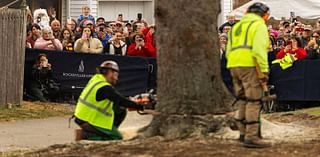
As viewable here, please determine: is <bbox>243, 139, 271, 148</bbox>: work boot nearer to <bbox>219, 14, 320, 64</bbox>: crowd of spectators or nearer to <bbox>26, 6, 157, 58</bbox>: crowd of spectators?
<bbox>219, 14, 320, 64</bbox>: crowd of spectators

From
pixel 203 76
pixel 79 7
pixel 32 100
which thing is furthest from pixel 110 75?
pixel 79 7

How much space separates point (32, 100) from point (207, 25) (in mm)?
8174

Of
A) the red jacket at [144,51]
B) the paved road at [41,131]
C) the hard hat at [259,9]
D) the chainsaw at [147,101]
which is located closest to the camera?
the hard hat at [259,9]

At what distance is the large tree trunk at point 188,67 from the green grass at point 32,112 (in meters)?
5.89

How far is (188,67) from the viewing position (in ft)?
36.5

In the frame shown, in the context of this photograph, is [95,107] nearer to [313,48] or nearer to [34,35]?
[313,48]

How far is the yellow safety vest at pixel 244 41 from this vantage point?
1053cm

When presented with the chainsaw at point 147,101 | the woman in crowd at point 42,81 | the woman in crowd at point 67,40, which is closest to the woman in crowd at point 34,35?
the woman in crowd at point 67,40

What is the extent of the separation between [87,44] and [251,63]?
926 centimetres

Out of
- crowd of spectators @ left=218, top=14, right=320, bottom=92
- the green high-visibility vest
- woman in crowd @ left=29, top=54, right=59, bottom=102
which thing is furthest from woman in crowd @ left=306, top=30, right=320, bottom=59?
the green high-visibility vest

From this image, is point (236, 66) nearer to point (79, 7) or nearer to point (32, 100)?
point (32, 100)

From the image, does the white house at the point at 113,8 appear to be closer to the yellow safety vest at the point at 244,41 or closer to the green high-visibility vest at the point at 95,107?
the green high-visibility vest at the point at 95,107

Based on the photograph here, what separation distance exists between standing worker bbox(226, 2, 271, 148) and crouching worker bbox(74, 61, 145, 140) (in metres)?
1.34

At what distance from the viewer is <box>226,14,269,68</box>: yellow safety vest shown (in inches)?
415
